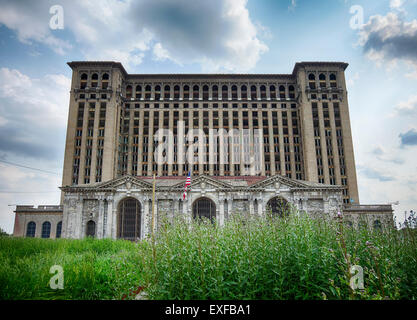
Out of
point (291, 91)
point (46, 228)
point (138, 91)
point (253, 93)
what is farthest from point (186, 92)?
point (46, 228)

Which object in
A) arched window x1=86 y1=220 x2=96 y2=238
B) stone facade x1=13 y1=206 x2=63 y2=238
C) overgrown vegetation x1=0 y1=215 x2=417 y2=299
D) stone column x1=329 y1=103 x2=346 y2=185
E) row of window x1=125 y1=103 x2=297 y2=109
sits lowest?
overgrown vegetation x1=0 y1=215 x2=417 y2=299

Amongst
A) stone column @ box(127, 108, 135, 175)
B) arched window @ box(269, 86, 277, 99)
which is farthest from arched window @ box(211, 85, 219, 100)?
stone column @ box(127, 108, 135, 175)

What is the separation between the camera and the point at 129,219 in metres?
45.1

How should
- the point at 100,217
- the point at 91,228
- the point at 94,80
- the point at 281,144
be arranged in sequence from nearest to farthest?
the point at 100,217 < the point at 91,228 < the point at 94,80 < the point at 281,144

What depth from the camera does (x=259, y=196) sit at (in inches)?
1754

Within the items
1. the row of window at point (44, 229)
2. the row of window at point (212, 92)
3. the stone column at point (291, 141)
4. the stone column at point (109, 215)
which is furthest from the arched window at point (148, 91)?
the stone column at point (109, 215)

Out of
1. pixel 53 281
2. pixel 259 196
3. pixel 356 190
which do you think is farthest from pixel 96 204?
pixel 356 190

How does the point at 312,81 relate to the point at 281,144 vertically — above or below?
above

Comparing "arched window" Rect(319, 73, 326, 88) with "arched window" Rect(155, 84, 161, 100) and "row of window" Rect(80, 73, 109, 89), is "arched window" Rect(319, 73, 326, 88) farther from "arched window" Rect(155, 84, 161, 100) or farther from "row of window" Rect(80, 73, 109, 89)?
"row of window" Rect(80, 73, 109, 89)

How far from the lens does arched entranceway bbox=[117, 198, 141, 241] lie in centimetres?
4453

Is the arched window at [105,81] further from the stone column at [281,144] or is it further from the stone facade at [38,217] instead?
the stone column at [281,144]

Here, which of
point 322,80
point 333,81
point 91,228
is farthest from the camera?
point 322,80

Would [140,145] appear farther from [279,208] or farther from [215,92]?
[279,208]
